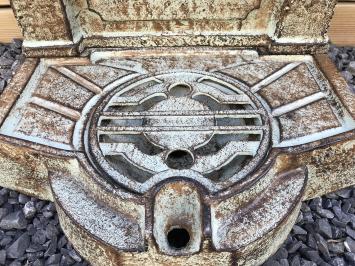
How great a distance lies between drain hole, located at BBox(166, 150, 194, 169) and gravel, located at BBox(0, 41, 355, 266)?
1.90ft

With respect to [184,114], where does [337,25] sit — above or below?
above

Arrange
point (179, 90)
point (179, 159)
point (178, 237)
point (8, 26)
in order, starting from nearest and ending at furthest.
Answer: point (178, 237)
point (179, 159)
point (179, 90)
point (8, 26)

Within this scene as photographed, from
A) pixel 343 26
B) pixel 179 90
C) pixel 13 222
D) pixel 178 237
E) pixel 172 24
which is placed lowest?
pixel 178 237

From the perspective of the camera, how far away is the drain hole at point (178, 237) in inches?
73.4

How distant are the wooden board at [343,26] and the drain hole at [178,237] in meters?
2.12

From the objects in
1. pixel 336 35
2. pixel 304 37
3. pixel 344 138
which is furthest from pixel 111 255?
pixel 336 35

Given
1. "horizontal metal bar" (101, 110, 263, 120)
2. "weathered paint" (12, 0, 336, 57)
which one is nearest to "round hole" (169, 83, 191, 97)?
"horizontal metal bar" (101, 110, 263, 120)

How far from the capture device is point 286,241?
219cm

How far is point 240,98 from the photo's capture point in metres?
2.33

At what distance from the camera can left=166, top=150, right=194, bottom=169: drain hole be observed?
2095 mm

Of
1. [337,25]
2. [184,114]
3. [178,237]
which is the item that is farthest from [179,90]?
[337,25]

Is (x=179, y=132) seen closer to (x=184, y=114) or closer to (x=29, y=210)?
(x=184, y=114)

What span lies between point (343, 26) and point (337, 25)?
4cm

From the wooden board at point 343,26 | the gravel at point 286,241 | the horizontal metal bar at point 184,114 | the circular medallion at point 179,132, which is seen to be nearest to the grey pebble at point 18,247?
the gravel at point 286,241
